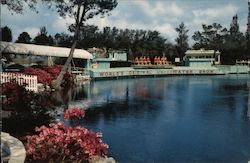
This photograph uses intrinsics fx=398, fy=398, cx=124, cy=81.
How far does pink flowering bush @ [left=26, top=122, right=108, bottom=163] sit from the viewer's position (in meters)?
6.04

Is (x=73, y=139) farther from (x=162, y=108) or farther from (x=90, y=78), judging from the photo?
(x=90, y=78)

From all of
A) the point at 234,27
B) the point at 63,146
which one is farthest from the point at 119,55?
the point at 63,146

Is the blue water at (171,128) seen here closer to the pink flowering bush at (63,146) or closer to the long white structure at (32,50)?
the pink flowering bush at (63,146)

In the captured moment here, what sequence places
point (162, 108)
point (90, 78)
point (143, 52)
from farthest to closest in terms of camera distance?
point (143, 52) → point (90, 78) → point (162, 108)

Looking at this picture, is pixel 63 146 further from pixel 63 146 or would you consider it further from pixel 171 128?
pixel 171 128

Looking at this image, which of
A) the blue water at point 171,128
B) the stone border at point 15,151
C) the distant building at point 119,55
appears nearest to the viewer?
the stone border at point 15,151

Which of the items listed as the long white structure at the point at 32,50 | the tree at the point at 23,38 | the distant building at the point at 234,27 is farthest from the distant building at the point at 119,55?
the distant building at the point at 234,27

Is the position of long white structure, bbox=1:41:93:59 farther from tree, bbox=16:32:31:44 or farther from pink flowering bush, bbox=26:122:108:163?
pink flowering bush, bbox=26:122:108:163

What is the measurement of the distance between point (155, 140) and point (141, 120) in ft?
11.0

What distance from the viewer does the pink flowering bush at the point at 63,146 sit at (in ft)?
19.8

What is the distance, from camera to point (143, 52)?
64.8 metres

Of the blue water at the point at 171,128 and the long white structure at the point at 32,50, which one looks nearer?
the blue water at the point at 171,128

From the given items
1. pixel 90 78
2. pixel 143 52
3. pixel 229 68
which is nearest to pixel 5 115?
pixel 90 78

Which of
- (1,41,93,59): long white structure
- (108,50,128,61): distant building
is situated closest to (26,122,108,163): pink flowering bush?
(1,41,93,59): long white structure
